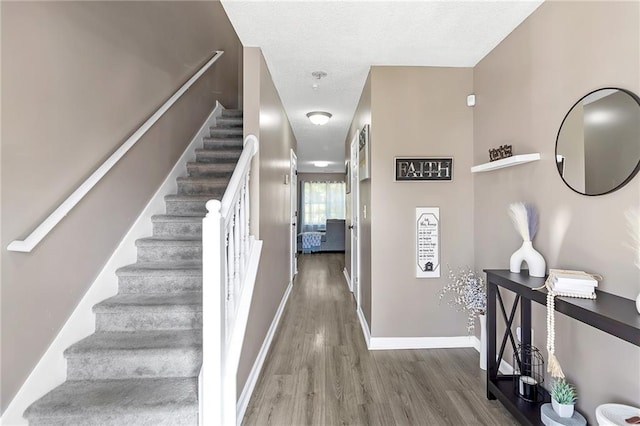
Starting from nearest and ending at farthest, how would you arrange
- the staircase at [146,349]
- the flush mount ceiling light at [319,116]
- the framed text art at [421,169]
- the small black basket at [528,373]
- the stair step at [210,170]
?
1. the staircase at [146,349]
2. the small black basket at [528,373]
3. the framed text art at [421,169]
4. the stair step at [210,170]
5. the flush mount ceiling light at [319,116]

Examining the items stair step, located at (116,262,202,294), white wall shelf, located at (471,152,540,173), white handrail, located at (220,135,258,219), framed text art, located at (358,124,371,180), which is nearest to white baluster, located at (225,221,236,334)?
white handrail, located at (220,135,258,219)

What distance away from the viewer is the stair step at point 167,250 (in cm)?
228

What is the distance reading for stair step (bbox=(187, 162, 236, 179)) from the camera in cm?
310

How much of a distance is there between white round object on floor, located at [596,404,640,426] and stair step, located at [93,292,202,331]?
2060 mm

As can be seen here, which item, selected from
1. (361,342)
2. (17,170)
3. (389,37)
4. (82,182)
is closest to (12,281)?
(17,170)

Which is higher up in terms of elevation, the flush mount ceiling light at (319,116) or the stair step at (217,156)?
the flush mount ceiling light at (319,116)

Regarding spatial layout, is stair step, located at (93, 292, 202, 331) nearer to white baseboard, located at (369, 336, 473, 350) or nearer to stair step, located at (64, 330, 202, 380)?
stair step, located at (64, 330, 202, 380)

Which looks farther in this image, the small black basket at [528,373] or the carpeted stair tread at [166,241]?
the carpeted stair tread at [166,241]

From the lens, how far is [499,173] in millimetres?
2291

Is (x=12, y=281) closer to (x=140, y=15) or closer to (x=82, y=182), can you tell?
(x=82, y=182)

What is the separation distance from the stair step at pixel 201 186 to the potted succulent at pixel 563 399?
9.22 ft

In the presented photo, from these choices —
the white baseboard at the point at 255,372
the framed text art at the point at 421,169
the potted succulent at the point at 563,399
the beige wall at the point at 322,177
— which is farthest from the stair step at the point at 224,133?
the beige wall at the point at 322,177

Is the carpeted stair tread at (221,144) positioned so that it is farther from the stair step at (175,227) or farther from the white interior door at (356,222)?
the white interior door at (356,222)

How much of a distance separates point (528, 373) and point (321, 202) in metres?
9.05
